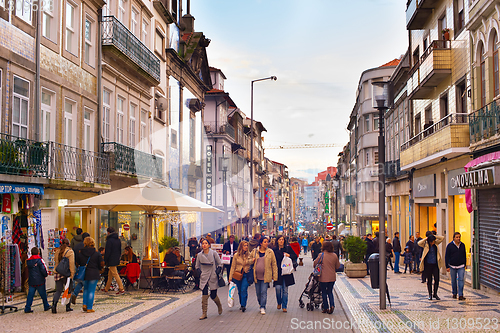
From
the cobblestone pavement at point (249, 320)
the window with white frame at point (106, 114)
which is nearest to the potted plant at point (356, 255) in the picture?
the cobblestone pavement at point (249, 320)

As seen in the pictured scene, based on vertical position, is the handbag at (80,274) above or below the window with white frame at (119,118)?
below

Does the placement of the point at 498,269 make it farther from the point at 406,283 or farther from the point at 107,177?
the point at 107,177

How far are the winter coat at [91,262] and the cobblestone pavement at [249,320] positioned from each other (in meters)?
1.95

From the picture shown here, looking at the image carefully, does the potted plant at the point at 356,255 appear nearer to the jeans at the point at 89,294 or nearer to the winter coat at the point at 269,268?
the winter coat at the point at 269,268

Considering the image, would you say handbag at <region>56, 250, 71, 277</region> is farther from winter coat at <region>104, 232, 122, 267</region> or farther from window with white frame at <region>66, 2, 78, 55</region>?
window with white frame at <region>66, 2, 78, 55</region>

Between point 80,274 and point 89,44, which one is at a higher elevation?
point 89,44

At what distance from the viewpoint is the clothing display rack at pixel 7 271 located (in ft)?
40.0

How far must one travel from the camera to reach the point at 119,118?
76.7 feet

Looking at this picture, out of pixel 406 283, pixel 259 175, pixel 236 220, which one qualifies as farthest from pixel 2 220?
pixel 259 175

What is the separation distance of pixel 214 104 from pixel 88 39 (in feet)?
90.9

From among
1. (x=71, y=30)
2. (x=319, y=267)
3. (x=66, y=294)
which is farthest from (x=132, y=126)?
(x=319, y=267)

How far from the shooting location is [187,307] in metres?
13.0

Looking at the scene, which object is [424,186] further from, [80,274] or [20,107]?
[20,107]

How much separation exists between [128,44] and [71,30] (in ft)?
13.2
